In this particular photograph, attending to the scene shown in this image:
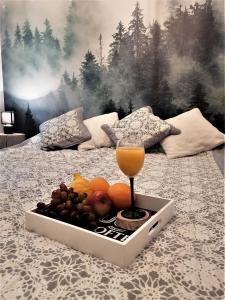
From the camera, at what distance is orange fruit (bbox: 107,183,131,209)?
33.6 inches

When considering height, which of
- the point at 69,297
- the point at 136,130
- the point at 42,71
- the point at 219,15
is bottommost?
the point at 69,297

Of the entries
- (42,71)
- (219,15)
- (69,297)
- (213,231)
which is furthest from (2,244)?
(42,71)

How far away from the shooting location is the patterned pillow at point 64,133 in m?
2.46

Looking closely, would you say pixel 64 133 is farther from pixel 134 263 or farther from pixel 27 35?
pixel 134 263

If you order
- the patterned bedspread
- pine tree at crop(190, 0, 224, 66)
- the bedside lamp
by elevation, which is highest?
pine tree at crop(190, 0, 224, 66)

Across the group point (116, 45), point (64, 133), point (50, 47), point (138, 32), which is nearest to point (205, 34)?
point (138, 32)

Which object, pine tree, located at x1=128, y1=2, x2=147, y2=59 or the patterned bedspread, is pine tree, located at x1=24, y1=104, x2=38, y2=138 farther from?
the patterned bedspread

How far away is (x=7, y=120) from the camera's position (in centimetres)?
335

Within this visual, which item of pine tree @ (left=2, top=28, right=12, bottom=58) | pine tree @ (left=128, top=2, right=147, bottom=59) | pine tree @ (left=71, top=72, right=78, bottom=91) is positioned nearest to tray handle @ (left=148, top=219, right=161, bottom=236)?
pine tree @ (left=128, top=2, right=147, bottom=59)

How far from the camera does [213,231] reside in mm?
816

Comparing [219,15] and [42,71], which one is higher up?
[219,15]

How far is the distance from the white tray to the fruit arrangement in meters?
0.04

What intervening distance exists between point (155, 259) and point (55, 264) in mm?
246

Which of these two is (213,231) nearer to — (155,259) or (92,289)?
(155,259)
